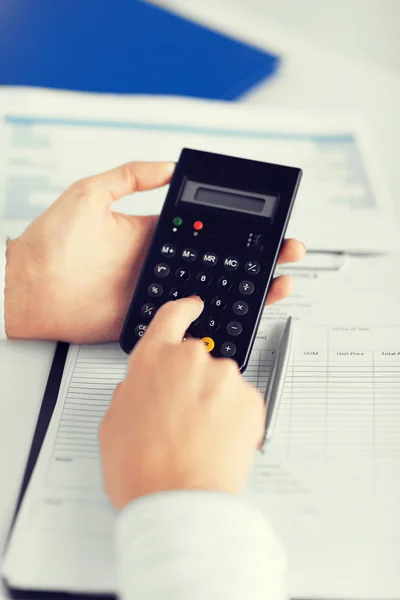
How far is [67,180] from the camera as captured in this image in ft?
1.84

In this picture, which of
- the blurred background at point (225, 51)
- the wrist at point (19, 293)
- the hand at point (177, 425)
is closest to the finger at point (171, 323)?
the hand at point (177, 425)

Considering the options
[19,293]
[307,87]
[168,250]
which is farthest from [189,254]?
[307,87]

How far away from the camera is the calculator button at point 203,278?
1.42 feet

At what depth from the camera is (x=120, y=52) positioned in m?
0.70

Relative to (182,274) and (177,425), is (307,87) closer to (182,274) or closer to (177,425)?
(182,274)

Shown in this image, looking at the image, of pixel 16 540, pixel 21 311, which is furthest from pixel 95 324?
pixel 16 540

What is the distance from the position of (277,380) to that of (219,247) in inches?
3.7

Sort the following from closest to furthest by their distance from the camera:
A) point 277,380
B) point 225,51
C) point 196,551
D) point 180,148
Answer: point 196,551
point 277,380
point 180,148
point 225,51

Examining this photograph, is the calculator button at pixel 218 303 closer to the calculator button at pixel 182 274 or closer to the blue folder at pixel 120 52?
the calculator button at pixel 182 274

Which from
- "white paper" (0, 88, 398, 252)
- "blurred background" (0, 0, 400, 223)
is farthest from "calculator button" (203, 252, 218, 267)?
"blurred background" (0, 0, 400, 223)

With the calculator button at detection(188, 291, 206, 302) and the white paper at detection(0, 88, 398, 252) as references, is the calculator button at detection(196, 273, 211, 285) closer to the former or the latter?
the calculator button at detection(188, 291, 206, 302)

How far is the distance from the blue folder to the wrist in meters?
0.25

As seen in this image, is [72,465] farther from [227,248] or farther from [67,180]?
[67,180]

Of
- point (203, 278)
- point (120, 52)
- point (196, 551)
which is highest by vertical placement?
point (120, 52)
